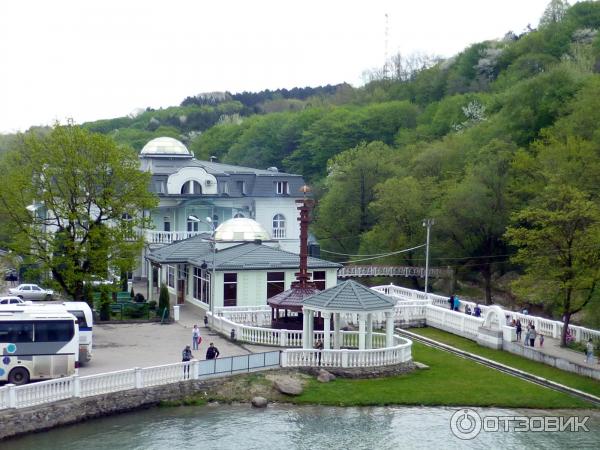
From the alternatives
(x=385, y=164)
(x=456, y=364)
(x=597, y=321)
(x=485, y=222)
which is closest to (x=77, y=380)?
(x=456, y=364)

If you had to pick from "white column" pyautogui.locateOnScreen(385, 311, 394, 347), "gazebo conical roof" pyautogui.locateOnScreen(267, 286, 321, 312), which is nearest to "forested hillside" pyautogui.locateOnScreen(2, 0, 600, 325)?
"white column" pyautogui.locateOnScreen(385, 311, 394, 347)

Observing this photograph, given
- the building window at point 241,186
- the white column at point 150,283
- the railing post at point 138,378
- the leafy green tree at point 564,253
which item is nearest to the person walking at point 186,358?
the railing post at point 138,378

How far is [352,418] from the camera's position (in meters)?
28.9

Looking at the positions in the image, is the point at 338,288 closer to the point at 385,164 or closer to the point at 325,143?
the point at 385,164

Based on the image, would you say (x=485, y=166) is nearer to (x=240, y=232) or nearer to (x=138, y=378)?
(x=240, y=232)

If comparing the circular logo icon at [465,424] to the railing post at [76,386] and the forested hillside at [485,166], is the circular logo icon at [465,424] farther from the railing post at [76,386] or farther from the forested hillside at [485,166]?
the railing post at [76,386]

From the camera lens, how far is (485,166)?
2347 inches

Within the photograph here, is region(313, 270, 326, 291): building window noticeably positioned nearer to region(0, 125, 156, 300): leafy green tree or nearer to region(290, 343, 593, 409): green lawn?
region(0, 125, 156, 300): leafy green tree

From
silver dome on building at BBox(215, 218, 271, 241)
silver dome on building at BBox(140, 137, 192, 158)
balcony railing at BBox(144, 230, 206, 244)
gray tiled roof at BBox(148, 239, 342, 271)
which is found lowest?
gray tiled roof at BBox(148, 239, 342, 271)

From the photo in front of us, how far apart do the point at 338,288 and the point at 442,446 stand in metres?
9.95

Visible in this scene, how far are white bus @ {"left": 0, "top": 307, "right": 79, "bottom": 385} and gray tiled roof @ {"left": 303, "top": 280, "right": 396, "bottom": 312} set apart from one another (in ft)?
31.3

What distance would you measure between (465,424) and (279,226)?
41.7 metres

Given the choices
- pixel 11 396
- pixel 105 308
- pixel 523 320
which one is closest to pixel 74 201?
pixel 105 308

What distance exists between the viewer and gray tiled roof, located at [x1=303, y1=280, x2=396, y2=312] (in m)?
34.1
